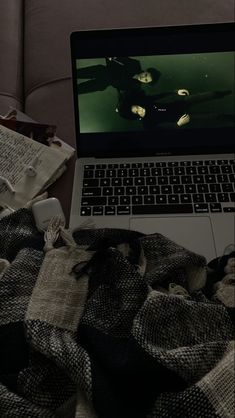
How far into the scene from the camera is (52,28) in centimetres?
131

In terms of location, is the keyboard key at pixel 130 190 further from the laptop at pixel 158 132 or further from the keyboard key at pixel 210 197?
the keyboard key at pixel 210 197

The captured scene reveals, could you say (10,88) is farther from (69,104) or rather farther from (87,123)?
(87,123)

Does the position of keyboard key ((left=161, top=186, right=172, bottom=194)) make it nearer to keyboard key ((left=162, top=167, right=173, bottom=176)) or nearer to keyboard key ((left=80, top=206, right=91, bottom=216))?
keyboard key ((left=162, top=167, right=173, bottom=176))

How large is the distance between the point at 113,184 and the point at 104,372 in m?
0.47

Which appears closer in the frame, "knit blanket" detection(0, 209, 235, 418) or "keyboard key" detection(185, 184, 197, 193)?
"knit blanket" detection(0, 209, 235, 418)

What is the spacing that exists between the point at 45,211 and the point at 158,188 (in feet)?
0.76

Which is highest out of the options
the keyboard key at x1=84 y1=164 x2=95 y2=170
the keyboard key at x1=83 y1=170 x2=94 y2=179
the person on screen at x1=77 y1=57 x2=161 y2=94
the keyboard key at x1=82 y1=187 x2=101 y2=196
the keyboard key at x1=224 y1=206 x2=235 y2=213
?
the person on screen at x1=77 y1=57 x2=161 y2=94

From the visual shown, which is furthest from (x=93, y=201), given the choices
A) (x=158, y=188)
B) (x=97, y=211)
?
(x=158, y=188)

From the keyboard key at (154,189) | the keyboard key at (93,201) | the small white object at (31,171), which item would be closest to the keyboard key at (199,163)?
the keyboard key at (154,189)

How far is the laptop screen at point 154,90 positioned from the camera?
2.96ft

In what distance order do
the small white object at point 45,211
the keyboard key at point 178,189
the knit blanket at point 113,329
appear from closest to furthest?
1. the knit blanket at point 113,329
2. the small white object at point 45,211
3. the keyboard key at point 178,189

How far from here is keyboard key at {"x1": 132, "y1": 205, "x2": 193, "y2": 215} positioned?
914 millimetres

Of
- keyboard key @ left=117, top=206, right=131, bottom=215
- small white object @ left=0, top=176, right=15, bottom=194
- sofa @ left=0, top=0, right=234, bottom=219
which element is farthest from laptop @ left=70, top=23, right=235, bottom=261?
sofa @ left=0, top=0, right=234, bottom=219

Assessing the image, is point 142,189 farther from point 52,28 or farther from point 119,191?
point 52,28
